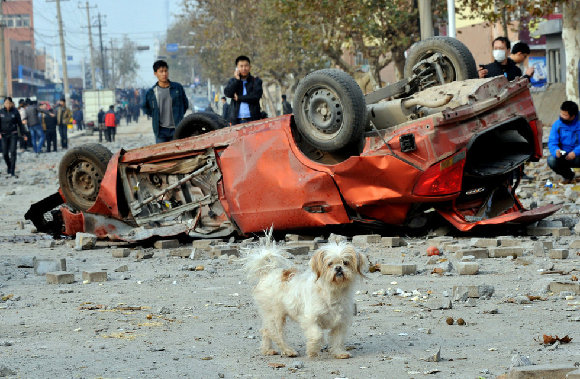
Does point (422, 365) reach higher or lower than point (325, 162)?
A: lower

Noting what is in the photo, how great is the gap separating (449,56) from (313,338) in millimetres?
6043

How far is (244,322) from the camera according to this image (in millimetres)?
7336

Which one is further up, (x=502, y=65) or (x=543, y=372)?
(x=502, y=65)

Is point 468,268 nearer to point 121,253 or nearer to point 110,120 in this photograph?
point 121,253

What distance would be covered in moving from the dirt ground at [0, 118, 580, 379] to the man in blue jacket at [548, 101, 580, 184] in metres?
4.81

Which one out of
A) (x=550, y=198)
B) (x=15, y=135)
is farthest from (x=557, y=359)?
(x=15, y=135)

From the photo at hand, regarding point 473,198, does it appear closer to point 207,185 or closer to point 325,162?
point 325,162

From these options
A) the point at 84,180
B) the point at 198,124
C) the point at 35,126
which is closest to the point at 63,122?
the point at 35,126

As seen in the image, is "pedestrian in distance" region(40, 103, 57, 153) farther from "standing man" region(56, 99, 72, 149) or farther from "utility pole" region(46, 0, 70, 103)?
"utility pole" region(46, 0, 70, 103)

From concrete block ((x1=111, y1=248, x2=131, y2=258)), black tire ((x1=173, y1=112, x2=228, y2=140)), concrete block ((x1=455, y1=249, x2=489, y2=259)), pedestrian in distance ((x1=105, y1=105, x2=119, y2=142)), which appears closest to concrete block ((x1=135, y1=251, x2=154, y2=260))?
concrete block ((x1=111, y1=248, x2=131, y2=258))

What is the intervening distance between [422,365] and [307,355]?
73cm

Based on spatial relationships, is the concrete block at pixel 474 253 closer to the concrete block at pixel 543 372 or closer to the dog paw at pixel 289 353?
the dog paw at pixel 289 353

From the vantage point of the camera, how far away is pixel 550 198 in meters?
14.2

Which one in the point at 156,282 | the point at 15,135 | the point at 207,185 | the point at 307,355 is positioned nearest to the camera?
the point at 307,355
